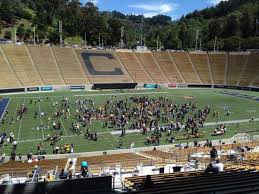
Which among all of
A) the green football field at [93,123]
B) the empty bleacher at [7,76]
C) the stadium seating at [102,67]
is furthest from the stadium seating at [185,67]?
the empty bleacher at [7,76]

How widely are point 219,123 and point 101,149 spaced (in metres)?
16.5

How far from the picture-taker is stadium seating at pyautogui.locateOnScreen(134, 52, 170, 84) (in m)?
81.1

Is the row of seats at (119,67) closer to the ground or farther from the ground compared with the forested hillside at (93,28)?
closer to the ground

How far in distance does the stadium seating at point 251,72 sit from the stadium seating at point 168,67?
40.6 feet

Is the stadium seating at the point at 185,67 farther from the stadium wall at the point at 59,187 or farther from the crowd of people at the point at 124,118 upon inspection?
the stadium wall at the point at 59,187

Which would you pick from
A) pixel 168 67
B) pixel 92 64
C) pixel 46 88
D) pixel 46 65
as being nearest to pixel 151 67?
pixel 168 67

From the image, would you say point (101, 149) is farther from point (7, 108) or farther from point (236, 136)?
point (7, 108)

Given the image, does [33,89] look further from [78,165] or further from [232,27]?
[232,27]

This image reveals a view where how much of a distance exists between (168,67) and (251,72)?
56.1ft

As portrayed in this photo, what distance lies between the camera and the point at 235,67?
84562 mm

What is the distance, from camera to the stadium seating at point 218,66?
82.6 m

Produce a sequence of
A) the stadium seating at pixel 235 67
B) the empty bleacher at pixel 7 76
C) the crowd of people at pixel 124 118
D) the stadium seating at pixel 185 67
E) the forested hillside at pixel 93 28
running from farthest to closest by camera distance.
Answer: the forested hillside at pixel 93 28 < the stadium seating at pixel 185 67 < the stadium seating at pixel 235 67 < the empty bleacher at pixel 7 76 < the crowd of people at pixel 124 118

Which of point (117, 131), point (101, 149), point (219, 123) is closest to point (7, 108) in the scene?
point (117, 131)

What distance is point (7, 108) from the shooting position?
48281mm
